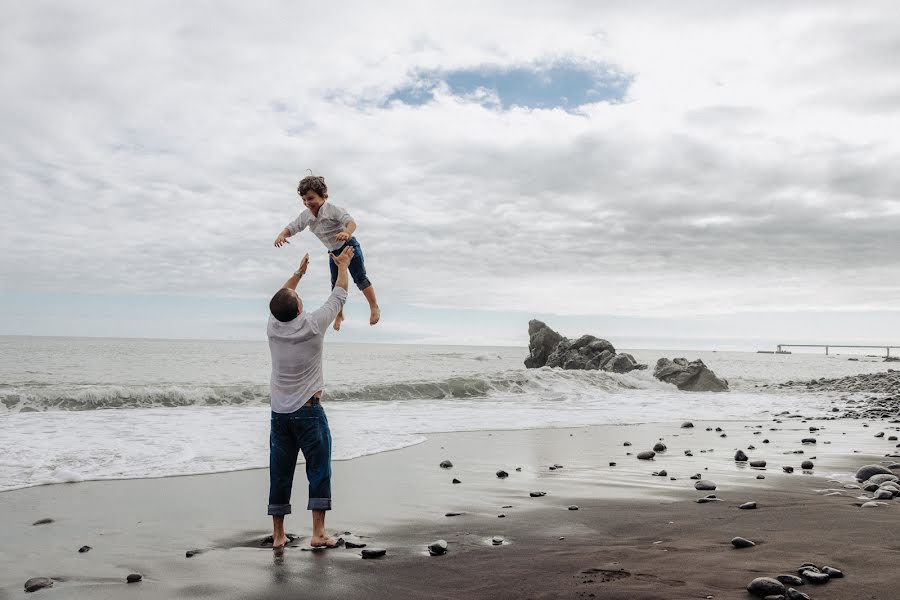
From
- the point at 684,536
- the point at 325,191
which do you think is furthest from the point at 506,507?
the point at 325,191

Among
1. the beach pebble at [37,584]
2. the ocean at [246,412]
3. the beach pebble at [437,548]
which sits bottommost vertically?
the ocean at [246,412]

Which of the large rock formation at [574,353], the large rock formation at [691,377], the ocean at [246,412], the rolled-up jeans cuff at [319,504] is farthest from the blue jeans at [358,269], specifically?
the large rock formation at [574,353]

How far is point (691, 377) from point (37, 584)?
2955 centimetres

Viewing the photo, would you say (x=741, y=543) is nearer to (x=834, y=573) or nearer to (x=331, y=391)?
(x=834, y=573)

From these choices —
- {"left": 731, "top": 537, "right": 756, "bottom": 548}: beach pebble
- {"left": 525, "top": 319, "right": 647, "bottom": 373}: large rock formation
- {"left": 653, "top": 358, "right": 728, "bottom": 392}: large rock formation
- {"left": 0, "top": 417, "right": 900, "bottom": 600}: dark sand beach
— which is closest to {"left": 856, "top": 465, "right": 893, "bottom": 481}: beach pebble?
{"left": 0, "top": 417, "right": 900, "bottom": 600}: dark sand beach

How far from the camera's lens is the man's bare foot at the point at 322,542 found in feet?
17.7

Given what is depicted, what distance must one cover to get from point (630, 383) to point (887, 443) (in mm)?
18096

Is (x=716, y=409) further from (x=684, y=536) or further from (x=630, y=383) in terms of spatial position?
(x=684, y=536)

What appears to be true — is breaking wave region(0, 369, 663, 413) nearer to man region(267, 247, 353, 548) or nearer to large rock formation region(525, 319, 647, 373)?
large rock formation region(525, 319, 647, 373)

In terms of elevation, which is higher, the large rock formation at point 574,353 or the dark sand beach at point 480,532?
the large rock formation at point 574,353

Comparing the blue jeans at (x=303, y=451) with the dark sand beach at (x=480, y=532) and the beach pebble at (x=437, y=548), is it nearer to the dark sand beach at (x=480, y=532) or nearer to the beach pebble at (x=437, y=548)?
the dark sand beach at (x=480, y=532)

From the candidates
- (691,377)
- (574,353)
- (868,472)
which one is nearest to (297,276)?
(868,472)

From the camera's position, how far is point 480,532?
5762 millimetres

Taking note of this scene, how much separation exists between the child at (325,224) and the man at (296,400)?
0.80 metres
